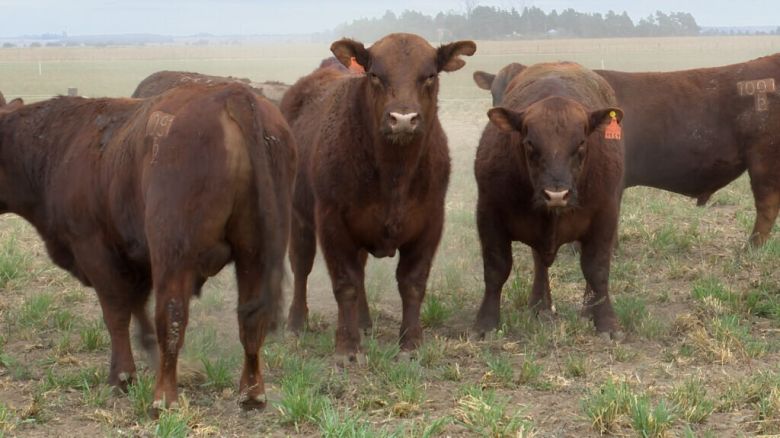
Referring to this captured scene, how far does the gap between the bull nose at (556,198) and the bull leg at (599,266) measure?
2.29 feet

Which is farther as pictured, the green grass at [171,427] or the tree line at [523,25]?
the tree line at [523,25]

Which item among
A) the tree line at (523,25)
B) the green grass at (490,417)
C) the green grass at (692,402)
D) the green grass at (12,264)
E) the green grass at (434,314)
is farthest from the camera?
the tree line at (523,25)

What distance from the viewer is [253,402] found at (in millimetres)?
5109

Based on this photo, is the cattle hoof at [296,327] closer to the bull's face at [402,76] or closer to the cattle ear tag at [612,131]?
the bull's face at [402,76]

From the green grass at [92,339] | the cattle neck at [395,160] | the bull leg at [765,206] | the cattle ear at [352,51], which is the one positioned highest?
the cattle ear at [352,51]

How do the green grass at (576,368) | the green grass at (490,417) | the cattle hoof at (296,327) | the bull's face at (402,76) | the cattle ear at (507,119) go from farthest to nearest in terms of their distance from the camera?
the cattle hoof at (296,327) → the cattle ear at (507,119) → the bull's face at (402,76) → the green grass at (576,368) → the green grass at (490,417)

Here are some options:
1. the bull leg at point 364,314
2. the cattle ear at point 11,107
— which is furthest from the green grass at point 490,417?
the cattle ear at point 11,107

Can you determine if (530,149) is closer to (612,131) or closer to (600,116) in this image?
(600,116)

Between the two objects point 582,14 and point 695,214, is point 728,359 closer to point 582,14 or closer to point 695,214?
point 695,214

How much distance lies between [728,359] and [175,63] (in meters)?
53.9

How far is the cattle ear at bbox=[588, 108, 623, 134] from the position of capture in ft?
21.0

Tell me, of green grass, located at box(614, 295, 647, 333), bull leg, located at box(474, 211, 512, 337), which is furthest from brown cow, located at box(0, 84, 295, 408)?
green grass, located at box(614, 295, 647, 333)

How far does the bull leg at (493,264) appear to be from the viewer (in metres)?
6.95

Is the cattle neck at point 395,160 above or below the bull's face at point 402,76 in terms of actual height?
below
